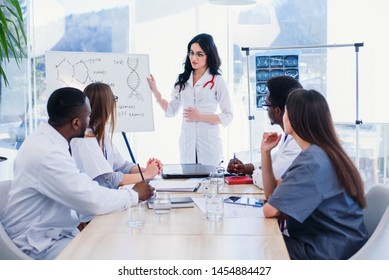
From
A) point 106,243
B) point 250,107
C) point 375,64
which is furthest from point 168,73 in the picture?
point 106,243

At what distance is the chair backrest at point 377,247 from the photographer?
1.83 meters

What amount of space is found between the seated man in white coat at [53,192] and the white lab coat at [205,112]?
1943mm

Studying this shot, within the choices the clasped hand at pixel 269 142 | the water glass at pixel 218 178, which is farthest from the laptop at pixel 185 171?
the clasped hand at pixel 269 142

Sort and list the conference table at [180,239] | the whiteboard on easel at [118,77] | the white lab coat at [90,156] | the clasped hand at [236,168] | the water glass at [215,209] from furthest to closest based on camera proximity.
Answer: the whiteboard on easel at [118,77] < the clasped hand at [236,168] < the white lab coat at [90,156] < the water glass at [215,209] < the conference table at [180,239]

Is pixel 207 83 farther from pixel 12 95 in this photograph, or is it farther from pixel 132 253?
pixel 132 253

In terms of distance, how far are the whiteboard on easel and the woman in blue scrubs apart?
1.55m

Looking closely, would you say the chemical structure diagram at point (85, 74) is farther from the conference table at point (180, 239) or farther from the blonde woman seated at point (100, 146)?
the conference table at point (180, 239)

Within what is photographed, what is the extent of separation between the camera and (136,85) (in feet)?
11.6

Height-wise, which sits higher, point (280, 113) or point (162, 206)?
point (280, 113)

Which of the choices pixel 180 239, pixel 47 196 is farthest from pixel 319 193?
pixel 47 196

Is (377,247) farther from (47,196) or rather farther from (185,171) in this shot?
(185,171)

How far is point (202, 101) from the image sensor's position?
409 cm

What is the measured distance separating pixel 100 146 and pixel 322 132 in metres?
1.17

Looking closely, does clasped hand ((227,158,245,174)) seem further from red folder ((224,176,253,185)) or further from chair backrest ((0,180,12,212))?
chair backrest ((0,180,12,212))
